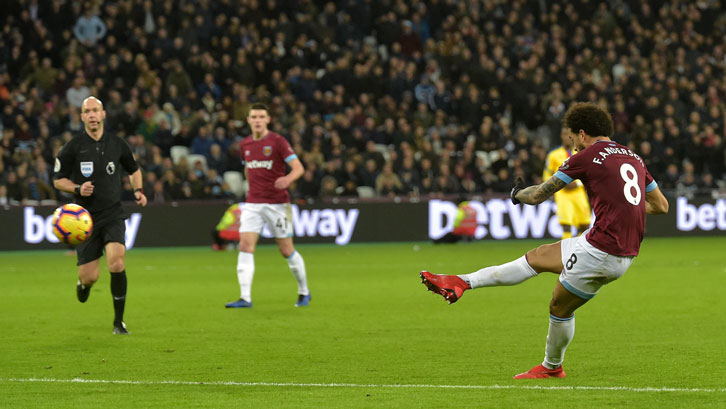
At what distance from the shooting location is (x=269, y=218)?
43.4 feet

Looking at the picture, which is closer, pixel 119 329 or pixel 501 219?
pixel 119 329

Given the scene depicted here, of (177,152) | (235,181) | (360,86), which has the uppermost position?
(360,86)

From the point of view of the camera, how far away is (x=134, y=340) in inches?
404

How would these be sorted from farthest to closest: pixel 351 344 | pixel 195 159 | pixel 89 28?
1. pixel 89 28
2. pixel 195 159
3. pixel 351 344

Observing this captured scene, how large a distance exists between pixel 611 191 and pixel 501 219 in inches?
724

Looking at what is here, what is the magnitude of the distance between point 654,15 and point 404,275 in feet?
66.4

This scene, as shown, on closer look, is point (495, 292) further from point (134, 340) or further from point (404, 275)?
point (134, 340)

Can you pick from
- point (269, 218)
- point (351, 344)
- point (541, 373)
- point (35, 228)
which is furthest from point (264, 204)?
point (35, 228)

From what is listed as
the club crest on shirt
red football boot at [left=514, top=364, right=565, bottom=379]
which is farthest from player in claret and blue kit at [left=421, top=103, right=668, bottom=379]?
the club crest on shirt

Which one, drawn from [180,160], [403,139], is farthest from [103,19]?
[403,139]

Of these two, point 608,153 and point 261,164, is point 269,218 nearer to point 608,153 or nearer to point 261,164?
point 261,164

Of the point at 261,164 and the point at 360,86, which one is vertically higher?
the point at 360,86

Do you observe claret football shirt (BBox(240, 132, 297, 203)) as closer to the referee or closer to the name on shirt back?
the referee

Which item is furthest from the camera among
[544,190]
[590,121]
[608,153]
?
[590,121]
